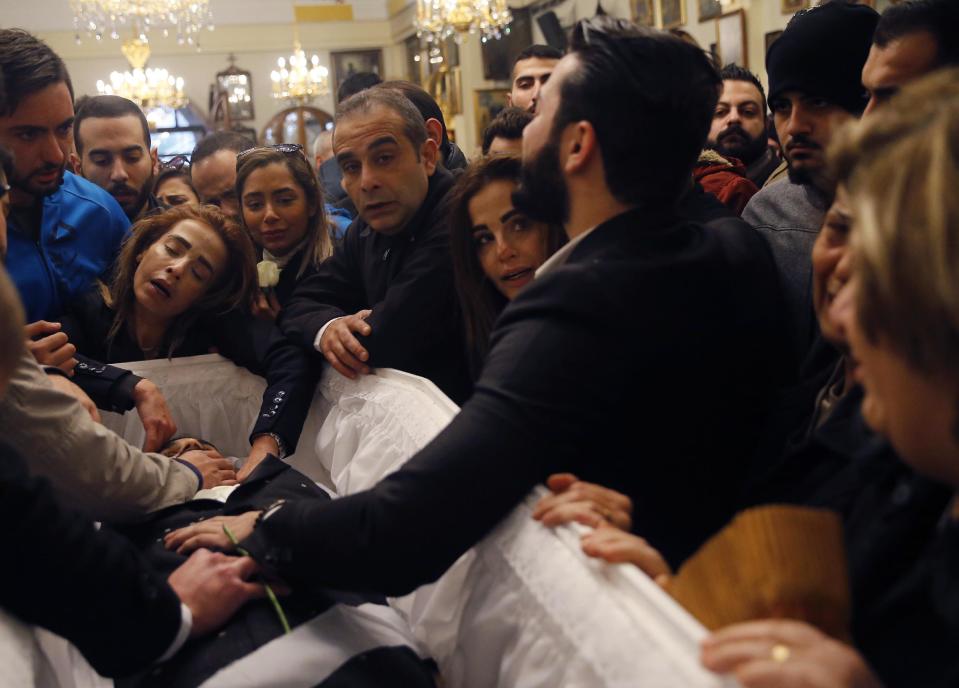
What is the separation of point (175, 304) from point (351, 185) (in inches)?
35.7

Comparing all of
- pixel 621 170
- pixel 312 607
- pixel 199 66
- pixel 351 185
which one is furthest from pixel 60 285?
pixel 199 66

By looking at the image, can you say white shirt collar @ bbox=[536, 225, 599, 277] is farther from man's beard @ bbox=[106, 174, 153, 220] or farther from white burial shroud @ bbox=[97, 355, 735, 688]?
man's beard @ bbox=[106, 174, 153, 220]

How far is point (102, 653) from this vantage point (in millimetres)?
1735

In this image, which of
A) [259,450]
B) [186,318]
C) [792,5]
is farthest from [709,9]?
[259,450]

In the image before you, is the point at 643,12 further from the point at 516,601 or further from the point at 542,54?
the point at 516,601

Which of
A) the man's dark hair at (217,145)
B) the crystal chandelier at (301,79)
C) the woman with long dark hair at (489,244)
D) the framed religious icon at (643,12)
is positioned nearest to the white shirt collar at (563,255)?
the woman with long dark hair at (489,244)

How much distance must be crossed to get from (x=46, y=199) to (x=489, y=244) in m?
1.97

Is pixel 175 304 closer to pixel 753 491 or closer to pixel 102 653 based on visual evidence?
pixel 102 653

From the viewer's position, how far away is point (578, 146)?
1930 millimetres

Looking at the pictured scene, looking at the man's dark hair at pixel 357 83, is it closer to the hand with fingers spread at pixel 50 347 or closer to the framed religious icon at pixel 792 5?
the hand with fingers spread at pixel 50 347

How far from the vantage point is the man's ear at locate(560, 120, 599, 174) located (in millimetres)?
1903

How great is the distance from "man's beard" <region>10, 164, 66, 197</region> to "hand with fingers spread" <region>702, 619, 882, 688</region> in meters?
3.11

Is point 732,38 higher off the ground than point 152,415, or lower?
higher

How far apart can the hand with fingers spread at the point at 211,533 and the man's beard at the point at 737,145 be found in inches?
123
